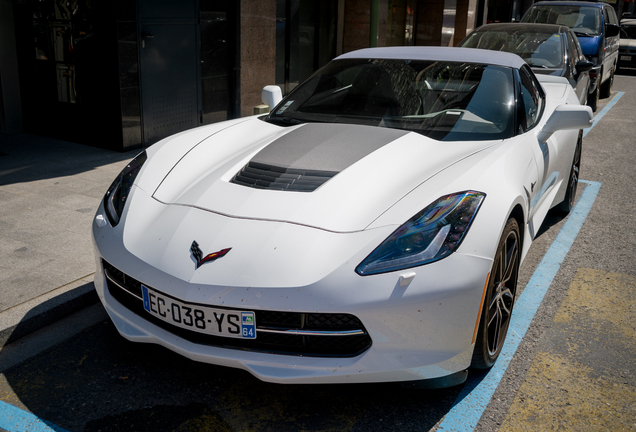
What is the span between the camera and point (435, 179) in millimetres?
2830

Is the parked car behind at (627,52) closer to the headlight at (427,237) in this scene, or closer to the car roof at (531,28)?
the car roof at (531,28)

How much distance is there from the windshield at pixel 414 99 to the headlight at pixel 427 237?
0.87 meters

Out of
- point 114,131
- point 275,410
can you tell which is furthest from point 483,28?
point 275,410

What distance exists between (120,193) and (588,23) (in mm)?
11320

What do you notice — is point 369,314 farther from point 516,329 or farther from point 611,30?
point 611,30

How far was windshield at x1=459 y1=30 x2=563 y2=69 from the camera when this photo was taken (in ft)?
26.9

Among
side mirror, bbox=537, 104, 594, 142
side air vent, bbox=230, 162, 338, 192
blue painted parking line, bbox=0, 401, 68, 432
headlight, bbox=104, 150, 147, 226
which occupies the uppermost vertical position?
side mirror, bbox=537, 104, 594, 142

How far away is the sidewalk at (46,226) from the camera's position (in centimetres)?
348

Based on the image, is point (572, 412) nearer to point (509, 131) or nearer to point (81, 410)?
point (509, 131)

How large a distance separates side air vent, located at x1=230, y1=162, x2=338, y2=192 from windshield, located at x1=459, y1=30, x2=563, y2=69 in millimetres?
6181

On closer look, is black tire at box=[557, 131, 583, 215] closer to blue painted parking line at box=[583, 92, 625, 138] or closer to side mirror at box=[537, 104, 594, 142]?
side mirror at box=[537, 104, 594, 142]

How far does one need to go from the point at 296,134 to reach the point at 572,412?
1.99 meters

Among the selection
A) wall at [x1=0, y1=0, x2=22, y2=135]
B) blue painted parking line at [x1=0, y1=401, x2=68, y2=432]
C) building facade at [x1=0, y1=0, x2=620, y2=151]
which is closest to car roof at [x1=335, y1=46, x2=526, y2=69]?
blue painted parking line at [x1=0, y1=401, x2=68, y2=432]

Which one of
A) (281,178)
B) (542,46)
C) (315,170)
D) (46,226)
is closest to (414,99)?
(315,170)
